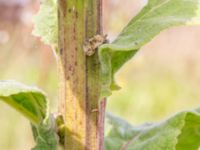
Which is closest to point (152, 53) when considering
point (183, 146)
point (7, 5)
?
point (7, 5)

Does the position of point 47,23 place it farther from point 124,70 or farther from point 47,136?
point 124,70

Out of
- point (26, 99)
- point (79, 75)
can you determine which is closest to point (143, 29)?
point (79, 75)

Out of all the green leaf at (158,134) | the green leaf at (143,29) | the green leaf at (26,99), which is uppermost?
the green leaf at (143,29)

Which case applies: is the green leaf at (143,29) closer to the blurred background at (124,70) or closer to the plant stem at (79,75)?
the plant stem at (79,75)

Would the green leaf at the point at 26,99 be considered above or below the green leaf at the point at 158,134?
above

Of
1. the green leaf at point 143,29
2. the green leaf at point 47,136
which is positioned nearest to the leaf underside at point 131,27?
the green leaf at point 143,29

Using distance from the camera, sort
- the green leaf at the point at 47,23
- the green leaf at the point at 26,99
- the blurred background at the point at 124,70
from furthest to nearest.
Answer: the blurred background at the point at 124,70
the green leaf at the point at 47,23
the green leaf at the point at 26,99

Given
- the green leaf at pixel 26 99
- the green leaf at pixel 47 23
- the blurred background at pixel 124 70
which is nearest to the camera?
the green leaf at pixel 26 99
